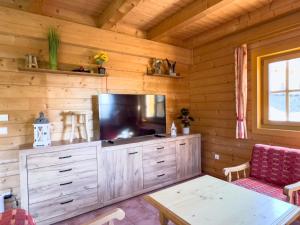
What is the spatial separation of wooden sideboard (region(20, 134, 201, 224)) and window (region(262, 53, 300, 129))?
140 cm

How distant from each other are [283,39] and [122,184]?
111 inches

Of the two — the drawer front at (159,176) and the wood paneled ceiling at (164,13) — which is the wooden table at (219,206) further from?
the wood paneled ceiling at (164,13)

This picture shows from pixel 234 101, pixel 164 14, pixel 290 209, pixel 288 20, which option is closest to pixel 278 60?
pixel 288 20

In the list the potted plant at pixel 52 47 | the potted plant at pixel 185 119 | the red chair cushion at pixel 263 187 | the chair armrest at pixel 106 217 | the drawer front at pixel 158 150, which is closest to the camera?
the chair armrest at pixel 106 217

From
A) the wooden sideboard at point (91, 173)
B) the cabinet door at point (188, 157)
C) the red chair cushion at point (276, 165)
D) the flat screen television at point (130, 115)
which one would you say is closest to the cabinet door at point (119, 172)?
the wooden sideboard at point (91, 173)

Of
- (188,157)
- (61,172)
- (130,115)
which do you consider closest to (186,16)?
(130,115)

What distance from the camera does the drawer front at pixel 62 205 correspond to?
202cm

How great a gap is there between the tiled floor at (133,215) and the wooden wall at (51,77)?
2.81ft

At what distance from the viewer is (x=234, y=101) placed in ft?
10.1

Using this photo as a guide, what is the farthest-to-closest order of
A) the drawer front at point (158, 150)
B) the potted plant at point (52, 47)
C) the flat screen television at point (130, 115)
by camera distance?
the drawer front at point (158, 150), the flat screen television at point (130, 115), the potted plant at point (52, 47)

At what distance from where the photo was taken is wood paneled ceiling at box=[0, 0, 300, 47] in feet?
7.64

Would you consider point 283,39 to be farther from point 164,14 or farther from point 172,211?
point 172,211

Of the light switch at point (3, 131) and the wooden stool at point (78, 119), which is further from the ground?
the wooden stool at point (78, 119)

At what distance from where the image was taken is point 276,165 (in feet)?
6.96
